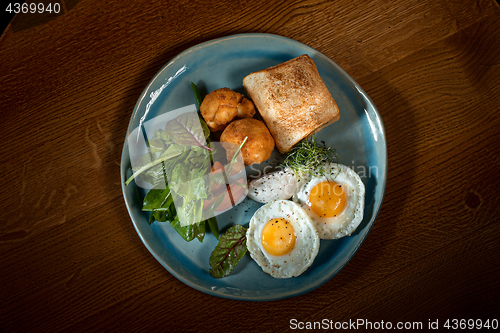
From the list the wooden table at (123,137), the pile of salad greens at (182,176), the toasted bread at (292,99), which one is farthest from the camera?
the wooden table at (123,137)

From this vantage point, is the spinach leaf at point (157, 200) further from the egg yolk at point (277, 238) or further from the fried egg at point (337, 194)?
the fried egg at point (337, 194)

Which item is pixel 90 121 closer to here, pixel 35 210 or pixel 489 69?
pixel 35 210

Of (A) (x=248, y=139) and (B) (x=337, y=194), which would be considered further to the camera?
(B) (x=337, y=194)

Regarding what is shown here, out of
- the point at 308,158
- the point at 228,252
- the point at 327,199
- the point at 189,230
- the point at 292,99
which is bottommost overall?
the point at 228,252

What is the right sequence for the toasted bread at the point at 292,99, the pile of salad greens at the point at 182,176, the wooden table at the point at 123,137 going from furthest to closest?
the wooden table at the point at 123,137 < the toasted bread at the point at 292,99 < the pile of salad greens at the point at 182,176

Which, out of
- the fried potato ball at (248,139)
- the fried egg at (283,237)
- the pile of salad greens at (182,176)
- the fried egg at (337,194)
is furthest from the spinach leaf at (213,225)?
the fried egg at (337,194)

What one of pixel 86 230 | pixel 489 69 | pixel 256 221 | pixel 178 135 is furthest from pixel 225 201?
pixel 489 69

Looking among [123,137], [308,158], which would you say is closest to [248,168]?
[308,158]

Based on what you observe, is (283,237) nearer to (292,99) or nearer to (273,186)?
(273,186)

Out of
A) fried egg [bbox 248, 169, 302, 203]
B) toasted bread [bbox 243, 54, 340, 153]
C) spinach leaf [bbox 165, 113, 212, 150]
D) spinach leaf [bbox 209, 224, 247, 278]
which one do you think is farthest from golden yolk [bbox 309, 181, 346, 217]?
spinach leaf [bbox 165, 113, 212, 150]
